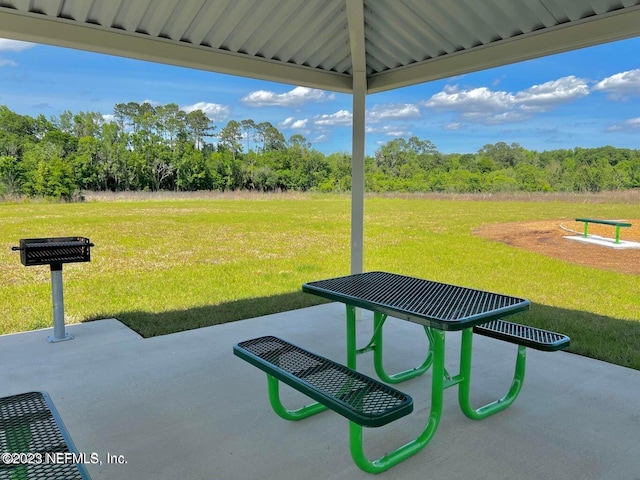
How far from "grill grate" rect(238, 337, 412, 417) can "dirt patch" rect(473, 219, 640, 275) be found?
6.52 metres

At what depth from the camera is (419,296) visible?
7.57ft

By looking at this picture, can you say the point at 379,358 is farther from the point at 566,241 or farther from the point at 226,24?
the point at 566,241

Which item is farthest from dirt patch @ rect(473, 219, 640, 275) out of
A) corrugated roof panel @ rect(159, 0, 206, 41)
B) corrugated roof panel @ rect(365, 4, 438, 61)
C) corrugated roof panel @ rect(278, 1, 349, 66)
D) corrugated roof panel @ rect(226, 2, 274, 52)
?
corrugated roof panel @ rect(159, 0, 206, 41)

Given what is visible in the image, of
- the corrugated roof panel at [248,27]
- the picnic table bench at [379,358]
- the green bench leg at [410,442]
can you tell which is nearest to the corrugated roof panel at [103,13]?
the corrugated roof panel at [248,27]

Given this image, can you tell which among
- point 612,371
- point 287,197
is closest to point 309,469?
point 612,371

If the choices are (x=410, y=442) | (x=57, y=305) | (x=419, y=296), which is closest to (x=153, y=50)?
(x=57, y=305)

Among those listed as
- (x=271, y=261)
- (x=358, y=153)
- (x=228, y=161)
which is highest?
(x=228, y=161)

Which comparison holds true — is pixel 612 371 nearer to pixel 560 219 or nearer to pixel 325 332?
pixel 325 332

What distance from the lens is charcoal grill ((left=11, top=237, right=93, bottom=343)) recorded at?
321 centimetres

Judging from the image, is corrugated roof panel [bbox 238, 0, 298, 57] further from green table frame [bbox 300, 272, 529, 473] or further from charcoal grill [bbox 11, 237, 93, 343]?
charcoal grill [bbox 11, 237, 93, 343]

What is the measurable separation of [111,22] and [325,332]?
8.89 feet

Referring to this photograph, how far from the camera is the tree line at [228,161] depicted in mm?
6547

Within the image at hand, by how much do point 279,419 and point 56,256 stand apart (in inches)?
85.4

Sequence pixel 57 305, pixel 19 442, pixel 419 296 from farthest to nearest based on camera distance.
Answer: pixel 57 305 → pixel 419 296 → pixel 19 442
